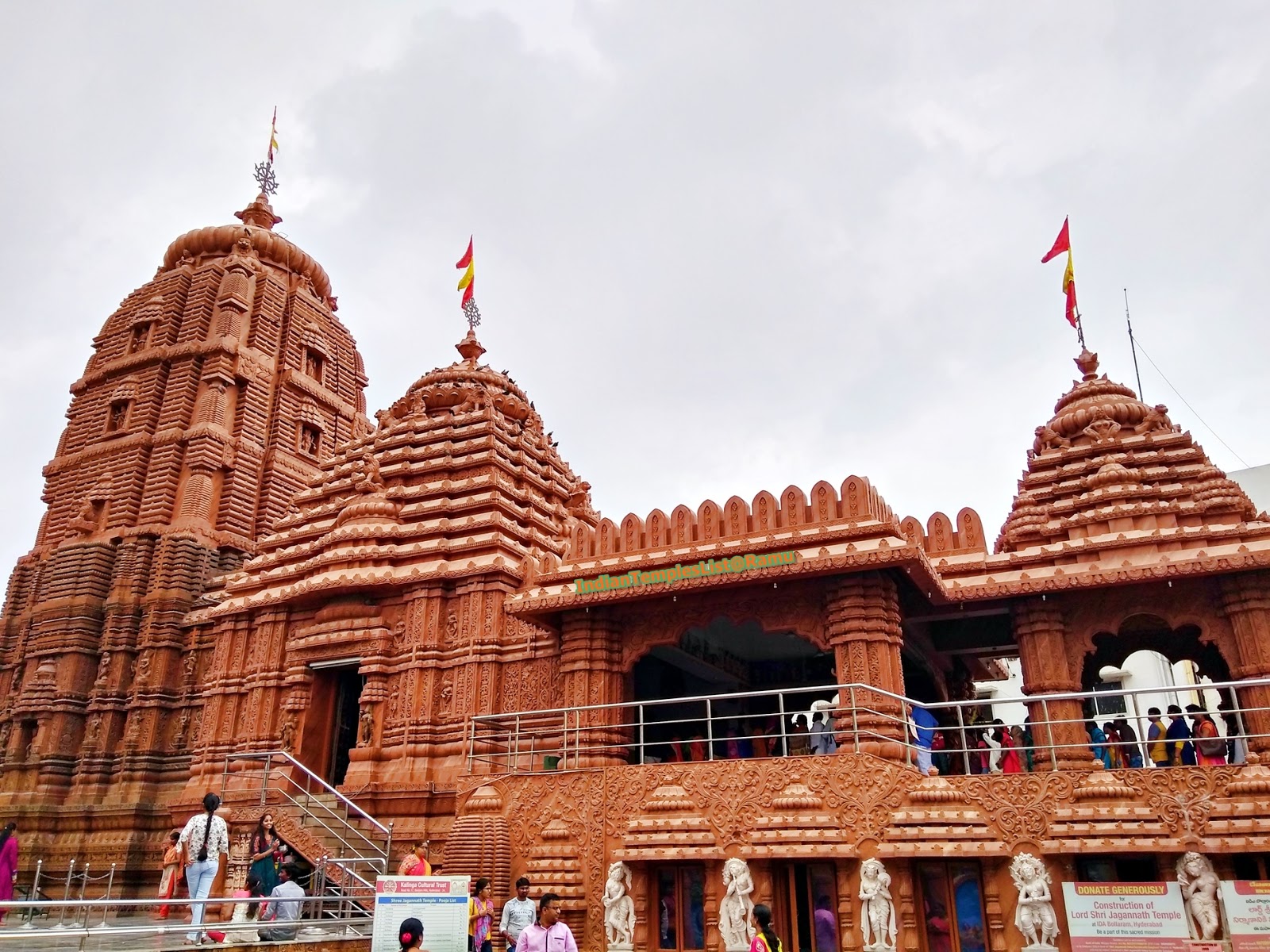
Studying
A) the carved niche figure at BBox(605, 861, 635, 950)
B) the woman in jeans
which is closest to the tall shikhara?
the woman in jeans

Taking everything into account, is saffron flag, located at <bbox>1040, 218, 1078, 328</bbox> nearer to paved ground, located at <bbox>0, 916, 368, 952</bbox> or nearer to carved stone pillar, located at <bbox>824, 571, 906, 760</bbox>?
carved stone pillar, located at <bbox>824, 571, 906, 760</bbox>

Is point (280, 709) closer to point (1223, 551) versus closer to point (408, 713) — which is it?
point (408, 713)

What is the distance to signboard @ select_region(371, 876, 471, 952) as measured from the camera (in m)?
9.73

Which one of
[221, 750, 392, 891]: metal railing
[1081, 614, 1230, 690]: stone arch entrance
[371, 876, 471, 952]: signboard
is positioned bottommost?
[371, 876, 471, 952]: signboard

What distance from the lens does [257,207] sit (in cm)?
3819

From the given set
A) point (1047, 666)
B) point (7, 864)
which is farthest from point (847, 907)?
point (7, 864)

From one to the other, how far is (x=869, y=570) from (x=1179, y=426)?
353 inches

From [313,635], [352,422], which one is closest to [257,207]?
[352,422]

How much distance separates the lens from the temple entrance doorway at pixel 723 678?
59.0ft

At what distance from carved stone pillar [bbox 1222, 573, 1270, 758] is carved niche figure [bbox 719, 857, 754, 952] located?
308 inches

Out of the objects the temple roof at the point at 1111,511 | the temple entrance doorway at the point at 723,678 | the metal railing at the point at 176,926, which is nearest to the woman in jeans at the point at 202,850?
the metal railing at the point at 176,926

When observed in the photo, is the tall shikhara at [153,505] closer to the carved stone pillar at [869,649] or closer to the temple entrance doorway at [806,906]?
the temple entrance doorway at [806,906]

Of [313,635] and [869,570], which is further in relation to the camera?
[313,635]

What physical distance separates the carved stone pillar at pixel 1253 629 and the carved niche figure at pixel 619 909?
29.9 feet
